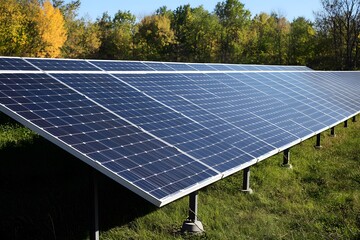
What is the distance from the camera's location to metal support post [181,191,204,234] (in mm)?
7255

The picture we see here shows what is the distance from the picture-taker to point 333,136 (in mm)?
16969

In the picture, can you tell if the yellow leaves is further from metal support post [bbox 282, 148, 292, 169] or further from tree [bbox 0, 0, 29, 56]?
metal support post [bbox 282, 148, 292, 169]

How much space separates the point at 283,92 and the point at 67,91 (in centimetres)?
930

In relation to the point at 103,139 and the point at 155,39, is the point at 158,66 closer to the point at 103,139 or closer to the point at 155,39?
the point at 103,139

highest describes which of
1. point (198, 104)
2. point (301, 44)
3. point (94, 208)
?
point (301, 44)

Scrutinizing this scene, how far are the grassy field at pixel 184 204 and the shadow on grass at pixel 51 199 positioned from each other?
0.02 m

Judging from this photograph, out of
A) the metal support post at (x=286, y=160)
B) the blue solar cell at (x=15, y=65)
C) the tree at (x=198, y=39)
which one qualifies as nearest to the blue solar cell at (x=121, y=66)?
the blue solar cell at (x=15, y=65)

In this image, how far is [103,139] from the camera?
6.08 metres

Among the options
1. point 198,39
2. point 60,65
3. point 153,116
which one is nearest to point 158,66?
point 60,65

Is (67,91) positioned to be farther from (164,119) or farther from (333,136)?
(333,136)

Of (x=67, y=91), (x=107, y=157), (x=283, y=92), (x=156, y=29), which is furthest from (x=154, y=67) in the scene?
(x=156, y=29)

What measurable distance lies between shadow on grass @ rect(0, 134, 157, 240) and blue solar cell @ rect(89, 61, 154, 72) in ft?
9.45

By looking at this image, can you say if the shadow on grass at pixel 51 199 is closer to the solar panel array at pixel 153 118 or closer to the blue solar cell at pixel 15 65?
the solar panel array at pixel 153 118

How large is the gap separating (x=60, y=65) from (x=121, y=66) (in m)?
2.37
